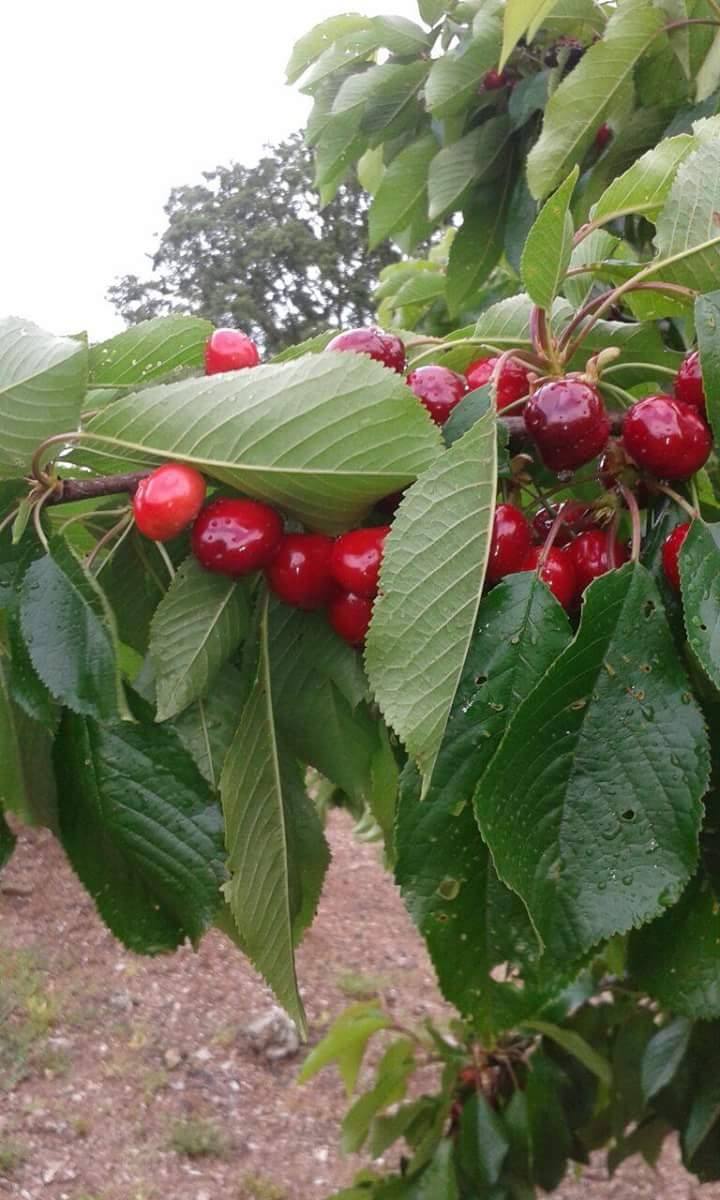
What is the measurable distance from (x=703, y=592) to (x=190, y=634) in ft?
1.26

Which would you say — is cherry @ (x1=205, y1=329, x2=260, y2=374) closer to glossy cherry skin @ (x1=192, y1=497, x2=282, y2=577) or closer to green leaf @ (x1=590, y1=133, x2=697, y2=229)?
glossy cherry skin @ (x1=192, y1=497, x2=282, y2=577)

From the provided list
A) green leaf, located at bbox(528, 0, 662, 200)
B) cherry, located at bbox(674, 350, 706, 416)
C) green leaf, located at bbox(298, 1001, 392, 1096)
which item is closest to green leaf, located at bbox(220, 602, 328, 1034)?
cherry, located at bbox(674, 350, 706, 416)

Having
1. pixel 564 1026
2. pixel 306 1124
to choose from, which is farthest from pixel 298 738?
pixel 306 1124

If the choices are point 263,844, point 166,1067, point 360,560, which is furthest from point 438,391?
point 166,1067

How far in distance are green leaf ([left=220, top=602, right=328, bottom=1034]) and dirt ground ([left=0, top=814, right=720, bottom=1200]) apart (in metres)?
3.03

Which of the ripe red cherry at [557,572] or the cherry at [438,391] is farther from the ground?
the cherry at [438,391]

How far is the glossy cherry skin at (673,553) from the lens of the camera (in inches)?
28.0

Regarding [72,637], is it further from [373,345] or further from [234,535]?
[373,345]

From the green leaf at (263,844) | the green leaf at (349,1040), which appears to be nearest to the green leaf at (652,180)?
the green leaf at (263,844)

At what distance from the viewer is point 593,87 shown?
1.47 metres

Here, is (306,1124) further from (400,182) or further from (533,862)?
(533,862)

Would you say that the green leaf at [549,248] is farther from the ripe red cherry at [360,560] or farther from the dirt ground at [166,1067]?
the dirt ground at [166,1067]

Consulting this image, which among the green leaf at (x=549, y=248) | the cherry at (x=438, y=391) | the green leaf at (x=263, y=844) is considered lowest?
the green leaf at (x=263, y=844)

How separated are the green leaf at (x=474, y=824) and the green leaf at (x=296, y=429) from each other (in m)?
0.13
